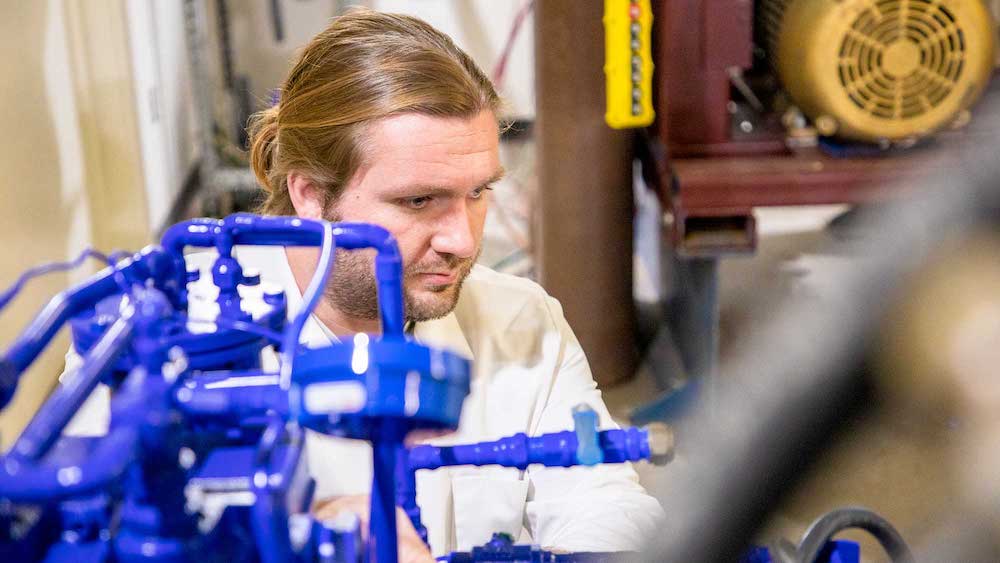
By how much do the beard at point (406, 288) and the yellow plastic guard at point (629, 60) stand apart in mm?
1011

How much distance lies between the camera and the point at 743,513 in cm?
28

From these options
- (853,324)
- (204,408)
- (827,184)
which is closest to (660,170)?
(827,184)

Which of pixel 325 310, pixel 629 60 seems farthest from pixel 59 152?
pixel 325 310

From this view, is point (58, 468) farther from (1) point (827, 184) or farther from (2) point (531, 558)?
(1) point (827, 184)

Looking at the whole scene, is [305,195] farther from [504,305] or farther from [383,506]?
[383,506]

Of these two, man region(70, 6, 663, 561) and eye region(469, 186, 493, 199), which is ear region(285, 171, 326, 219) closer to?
man region(70, 6, 663, 561)

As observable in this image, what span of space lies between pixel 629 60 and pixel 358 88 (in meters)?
1.03

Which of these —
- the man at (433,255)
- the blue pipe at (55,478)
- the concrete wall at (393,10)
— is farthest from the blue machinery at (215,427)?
the concrete wall at (393,10)

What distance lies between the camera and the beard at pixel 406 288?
4.03ft

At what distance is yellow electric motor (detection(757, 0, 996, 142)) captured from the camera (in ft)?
Result: 6.79

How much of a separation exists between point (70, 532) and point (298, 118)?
0.84m

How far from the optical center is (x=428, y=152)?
1.25 meters

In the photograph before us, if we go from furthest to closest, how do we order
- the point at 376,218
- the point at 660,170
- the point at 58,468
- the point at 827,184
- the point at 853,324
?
1. the point at 660,170
2. the point at 827,184
3. the point at 376,218
4. the point at 58,468
5. the point at 853,324

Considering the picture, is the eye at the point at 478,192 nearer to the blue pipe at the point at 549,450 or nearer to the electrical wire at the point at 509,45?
the blue pipe at the point at 549,450
